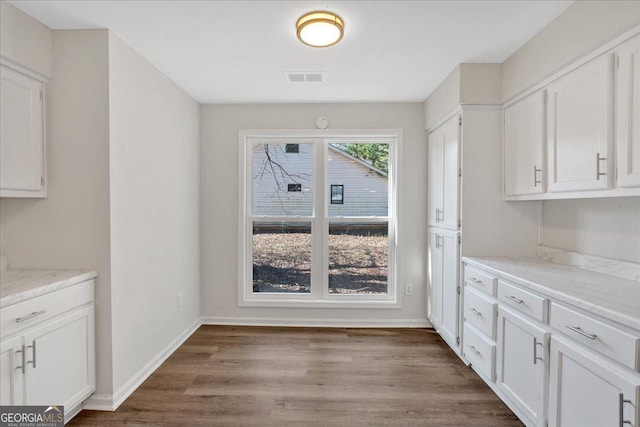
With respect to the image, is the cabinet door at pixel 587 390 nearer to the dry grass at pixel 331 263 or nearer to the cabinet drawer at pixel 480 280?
the cabinet drawer at pixel 480 280

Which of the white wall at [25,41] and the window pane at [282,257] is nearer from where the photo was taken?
the white wall at [25,41]

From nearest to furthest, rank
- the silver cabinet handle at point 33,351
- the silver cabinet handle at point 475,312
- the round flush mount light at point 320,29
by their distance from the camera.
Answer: the silver cabinet handle at point 33,351 < the round flush mount light at point 320,29 < the silver cabinet handle at point 475,312

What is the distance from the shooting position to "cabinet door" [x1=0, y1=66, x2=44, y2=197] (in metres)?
1.91

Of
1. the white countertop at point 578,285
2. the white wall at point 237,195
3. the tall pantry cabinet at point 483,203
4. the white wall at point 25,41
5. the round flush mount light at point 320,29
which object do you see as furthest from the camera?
the white wall at point 237,195

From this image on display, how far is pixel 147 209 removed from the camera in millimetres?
2586

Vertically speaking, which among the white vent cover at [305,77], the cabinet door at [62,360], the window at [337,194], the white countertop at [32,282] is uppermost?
the white vent cover at [305,77]

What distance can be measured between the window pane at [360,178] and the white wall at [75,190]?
2244 millimetres

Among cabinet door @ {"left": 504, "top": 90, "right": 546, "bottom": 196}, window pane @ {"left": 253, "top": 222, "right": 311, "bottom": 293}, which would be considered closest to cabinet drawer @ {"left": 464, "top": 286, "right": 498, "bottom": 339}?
cabinet door @ {"left": 504, "top": 90, "right": 546, "bottom": 196}

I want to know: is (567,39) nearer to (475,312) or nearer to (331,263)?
(475,312)

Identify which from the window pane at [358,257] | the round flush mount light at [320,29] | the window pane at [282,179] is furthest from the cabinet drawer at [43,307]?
the window pane at [358,257]

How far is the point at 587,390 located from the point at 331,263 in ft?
8.42

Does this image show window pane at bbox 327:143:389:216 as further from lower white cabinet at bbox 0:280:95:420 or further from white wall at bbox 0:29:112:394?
lower white cabinet at bbox 0:280:95:420

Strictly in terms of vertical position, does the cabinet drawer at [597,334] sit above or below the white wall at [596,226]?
below

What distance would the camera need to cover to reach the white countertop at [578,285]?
4.50ft
